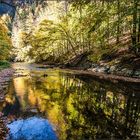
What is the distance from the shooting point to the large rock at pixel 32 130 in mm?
11219

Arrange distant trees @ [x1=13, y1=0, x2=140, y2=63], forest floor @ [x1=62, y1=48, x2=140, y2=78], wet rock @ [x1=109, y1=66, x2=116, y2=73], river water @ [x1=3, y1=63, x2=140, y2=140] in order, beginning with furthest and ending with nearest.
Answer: wet rock @ [x1=109, y1=66, x2=116, y2=73], distant trees @ [x1=13, y1=0, x2=140, y2=63], forest floor @ [x1=62, y1=48, x2=140, y2=78], river water @ [x1=3, y1=63, x2=140, y2=140]

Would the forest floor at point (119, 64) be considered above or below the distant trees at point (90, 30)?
below

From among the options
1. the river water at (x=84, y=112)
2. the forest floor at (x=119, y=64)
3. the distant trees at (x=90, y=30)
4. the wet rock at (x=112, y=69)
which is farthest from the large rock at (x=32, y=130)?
the wet rock at (x=112, y=69)

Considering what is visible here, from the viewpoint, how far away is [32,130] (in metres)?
12.2

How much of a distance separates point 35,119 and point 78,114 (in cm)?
210

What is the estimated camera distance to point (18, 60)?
458ft

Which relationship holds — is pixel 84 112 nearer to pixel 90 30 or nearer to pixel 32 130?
pixel 32 130

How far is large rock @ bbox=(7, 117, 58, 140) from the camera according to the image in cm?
1122

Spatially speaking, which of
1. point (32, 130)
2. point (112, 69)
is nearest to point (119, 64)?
point (112, 69)

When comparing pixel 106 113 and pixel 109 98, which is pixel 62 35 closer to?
pixel 109 98

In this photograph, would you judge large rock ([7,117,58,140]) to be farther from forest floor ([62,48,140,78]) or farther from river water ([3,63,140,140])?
forest floor ([62,48,140,78])

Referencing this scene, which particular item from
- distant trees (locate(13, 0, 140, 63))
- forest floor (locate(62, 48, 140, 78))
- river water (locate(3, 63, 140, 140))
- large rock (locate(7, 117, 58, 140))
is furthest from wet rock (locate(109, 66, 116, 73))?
large rock (locate(7, 117, 58, 140))

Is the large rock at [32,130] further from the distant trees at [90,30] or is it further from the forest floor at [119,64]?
the distant trees at [90,30]

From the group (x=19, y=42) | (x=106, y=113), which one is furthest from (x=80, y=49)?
(x=19, y=42)
